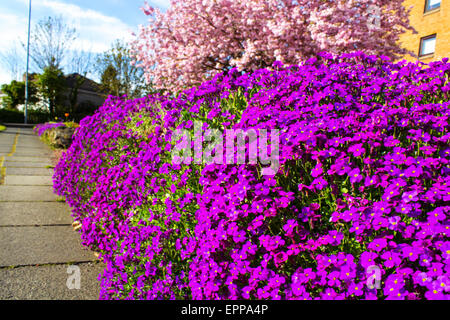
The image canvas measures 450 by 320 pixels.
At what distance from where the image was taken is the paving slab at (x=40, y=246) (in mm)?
3160

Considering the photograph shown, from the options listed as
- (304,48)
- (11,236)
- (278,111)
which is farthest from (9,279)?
(304,48)

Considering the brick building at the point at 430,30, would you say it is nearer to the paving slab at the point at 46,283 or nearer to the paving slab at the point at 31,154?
the paving slab at the point at 31,154

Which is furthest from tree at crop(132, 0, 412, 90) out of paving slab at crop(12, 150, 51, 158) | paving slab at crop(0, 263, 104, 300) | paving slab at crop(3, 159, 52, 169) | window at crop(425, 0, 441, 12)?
window at crop(425, 0, 441, 12)

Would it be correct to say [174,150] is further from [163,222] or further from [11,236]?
[11,236]

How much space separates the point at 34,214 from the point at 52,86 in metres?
29.2

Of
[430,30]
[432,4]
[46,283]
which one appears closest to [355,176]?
[46,283]

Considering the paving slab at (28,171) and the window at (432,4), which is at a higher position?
the window at (432,4)

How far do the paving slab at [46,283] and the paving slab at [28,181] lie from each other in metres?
3.37

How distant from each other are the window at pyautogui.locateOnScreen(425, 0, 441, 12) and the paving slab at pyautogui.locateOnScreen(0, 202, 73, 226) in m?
21.5

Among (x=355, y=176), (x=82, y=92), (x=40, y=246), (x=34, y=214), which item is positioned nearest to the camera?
(x=355, y=176)

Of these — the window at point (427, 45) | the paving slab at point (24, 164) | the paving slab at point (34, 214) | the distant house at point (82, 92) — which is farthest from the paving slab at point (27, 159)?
the distant house at point (82, 92)

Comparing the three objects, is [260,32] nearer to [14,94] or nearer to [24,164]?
[24,164]

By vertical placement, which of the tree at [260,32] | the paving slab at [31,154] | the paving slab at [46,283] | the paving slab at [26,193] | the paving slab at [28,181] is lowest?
the paving slab at [46,283]

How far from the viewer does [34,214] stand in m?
4.40
